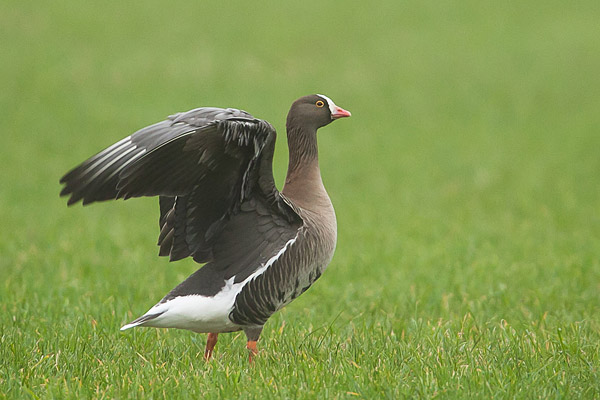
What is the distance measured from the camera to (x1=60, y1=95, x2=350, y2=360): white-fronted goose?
430 centimetres

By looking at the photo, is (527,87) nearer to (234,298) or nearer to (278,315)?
(278,315)

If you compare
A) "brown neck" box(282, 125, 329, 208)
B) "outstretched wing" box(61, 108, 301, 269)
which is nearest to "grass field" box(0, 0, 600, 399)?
"outstretched wing" box(61, 108, 301, 269)

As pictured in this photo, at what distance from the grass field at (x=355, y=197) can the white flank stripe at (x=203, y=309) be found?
260 millimetres

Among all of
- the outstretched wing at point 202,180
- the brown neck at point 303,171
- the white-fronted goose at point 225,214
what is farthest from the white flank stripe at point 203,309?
the brown neck at point 303,171

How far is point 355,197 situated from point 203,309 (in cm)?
903

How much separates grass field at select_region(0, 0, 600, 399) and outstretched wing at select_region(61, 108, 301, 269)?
81cm

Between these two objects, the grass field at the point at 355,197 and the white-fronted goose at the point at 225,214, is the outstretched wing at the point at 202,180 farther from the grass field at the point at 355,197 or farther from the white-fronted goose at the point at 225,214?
the grass field at the point at 355,197

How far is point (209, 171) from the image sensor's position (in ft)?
15.1

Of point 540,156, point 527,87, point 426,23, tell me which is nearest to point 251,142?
point 540,156

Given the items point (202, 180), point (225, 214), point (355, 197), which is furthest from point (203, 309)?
point (355, 197)

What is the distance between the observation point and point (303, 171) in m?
5.40

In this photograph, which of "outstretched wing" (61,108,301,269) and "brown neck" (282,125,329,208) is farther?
"brown neck" (282,125,329,208)

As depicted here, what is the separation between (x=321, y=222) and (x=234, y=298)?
78 cm

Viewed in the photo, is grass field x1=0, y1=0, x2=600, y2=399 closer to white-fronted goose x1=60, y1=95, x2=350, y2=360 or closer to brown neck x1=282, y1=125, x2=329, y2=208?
white-fronted goose x1=60, y1=95, x2=350, y2=360
